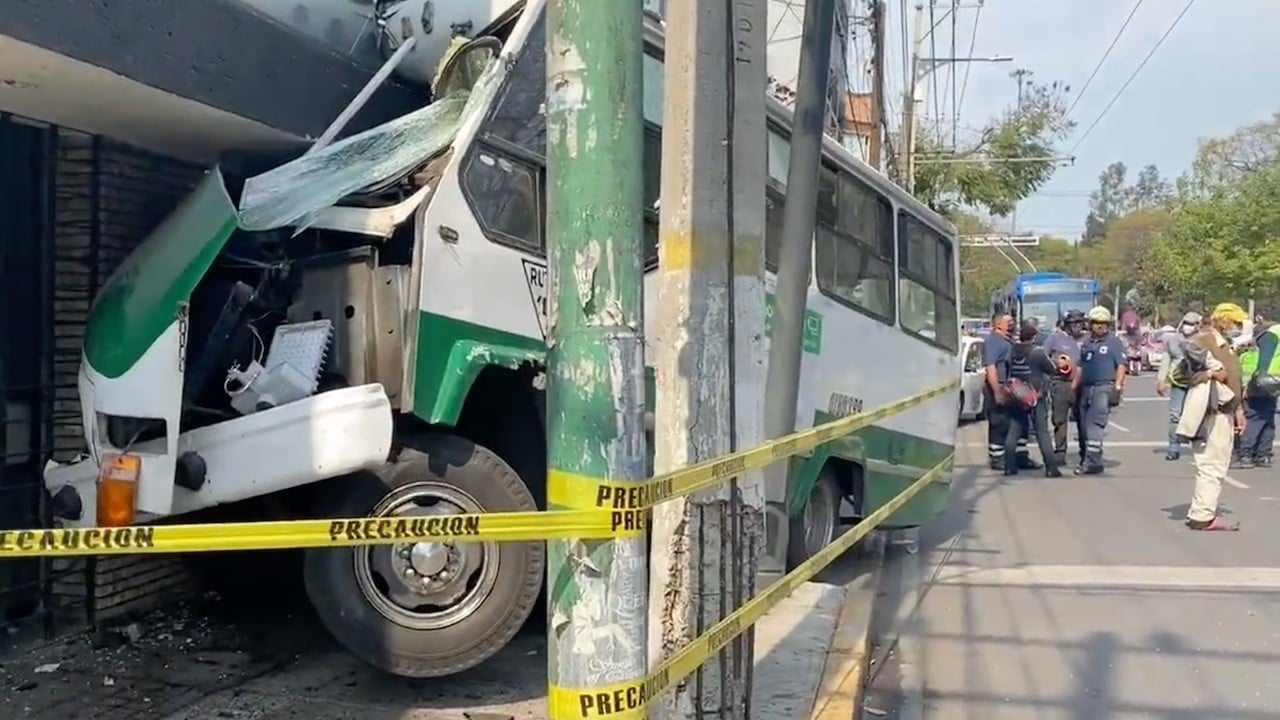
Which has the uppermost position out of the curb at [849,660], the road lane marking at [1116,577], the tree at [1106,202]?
the tree at [1106,202]

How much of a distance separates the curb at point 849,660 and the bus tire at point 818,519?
14.7 inches

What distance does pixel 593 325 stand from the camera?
2533 mm

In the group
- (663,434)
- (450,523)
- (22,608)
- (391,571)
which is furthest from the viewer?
(22,608)

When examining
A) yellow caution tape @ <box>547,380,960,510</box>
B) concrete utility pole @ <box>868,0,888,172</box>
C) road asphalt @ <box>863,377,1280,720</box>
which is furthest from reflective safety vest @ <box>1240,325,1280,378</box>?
yellow caution tape @ <box>547,380,960,510</box>

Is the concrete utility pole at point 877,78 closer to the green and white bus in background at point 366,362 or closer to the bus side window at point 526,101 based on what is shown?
the bus side window at point 526,101

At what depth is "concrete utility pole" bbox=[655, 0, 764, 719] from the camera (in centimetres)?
387

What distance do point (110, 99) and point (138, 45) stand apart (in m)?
0.46

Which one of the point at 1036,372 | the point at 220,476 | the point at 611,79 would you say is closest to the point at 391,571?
the point at 220,476

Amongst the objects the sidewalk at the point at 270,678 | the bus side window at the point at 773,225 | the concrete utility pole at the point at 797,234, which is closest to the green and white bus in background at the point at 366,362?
the sidewalk at the point at 270,678

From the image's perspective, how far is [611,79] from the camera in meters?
2.50

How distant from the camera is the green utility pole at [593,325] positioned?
2.50m

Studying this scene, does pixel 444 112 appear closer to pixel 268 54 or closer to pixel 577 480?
pixel 268 54

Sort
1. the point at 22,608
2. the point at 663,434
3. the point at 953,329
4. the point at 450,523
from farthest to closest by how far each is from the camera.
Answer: the point at 953,329, the point at 22,608, the point at 663,434, the point at 450,523

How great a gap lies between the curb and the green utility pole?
249 cm
